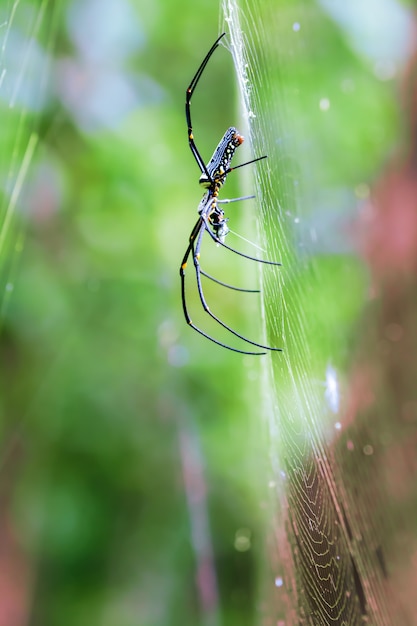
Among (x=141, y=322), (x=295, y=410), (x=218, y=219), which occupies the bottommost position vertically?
Result: (x=295, y=410)

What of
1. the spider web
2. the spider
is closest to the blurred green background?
the spider web

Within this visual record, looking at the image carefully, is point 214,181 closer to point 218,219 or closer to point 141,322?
point 218,219

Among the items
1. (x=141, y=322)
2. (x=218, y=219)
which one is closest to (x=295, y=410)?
(x=218, y=219)

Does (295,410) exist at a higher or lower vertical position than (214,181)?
lower

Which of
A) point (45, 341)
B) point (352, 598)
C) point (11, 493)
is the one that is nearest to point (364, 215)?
point (45, 341)

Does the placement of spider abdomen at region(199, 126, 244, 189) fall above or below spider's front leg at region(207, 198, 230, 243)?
above

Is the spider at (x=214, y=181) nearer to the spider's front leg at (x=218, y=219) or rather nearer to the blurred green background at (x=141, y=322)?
the spider's front leg at (x=218, y=219)

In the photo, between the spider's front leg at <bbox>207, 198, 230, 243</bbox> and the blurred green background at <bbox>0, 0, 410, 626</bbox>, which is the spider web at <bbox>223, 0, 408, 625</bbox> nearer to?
the spider's front leg at <bbox>207, 198, 230, 243</bbox>

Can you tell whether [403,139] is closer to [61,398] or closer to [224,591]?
[61,398]
